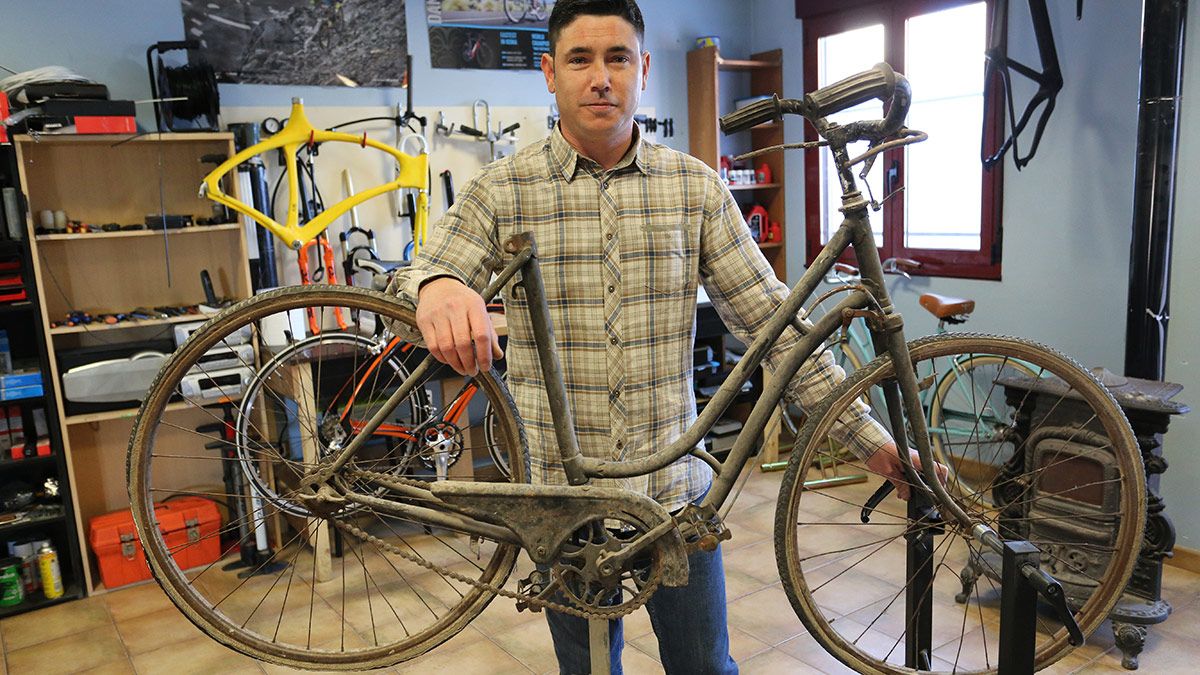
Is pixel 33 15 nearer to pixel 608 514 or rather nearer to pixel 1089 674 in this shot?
pixel 608 514

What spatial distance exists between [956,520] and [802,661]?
1.55 meters

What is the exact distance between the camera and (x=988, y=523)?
1429mm

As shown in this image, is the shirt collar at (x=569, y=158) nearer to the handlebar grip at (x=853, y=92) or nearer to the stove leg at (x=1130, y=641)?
the handlebar grip at (x=853, y=92)

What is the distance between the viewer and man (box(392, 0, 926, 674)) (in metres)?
1.47

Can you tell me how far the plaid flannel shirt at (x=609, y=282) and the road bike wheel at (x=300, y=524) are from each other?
6.7 inches

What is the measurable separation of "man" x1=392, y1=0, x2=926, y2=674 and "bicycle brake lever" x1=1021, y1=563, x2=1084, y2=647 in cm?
23

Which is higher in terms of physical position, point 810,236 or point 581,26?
point 581,26

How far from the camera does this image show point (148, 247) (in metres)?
3.76

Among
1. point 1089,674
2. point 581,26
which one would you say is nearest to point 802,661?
point 1089,674

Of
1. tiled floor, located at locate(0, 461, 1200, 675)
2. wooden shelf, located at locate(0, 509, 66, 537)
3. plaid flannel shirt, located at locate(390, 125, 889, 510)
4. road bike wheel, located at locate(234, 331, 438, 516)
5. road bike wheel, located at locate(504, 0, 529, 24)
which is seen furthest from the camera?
road bike wheel, located at locate(504, 0, 529, 24)

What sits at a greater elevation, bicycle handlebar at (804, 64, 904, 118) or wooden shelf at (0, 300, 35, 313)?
bicycle handlebar at (804, 64, 904, 118)

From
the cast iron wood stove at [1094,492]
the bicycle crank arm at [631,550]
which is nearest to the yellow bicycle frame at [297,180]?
the cast iron wood stove at [1094,492]

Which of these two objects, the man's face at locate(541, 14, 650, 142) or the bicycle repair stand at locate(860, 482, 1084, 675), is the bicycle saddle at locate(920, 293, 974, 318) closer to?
the bicycle repair stand at locate(860, 482, 1084, 675)

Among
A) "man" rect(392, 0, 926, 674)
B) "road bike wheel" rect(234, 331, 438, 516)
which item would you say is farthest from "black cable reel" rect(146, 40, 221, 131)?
"man" rect(392, 0, 926, 674)
